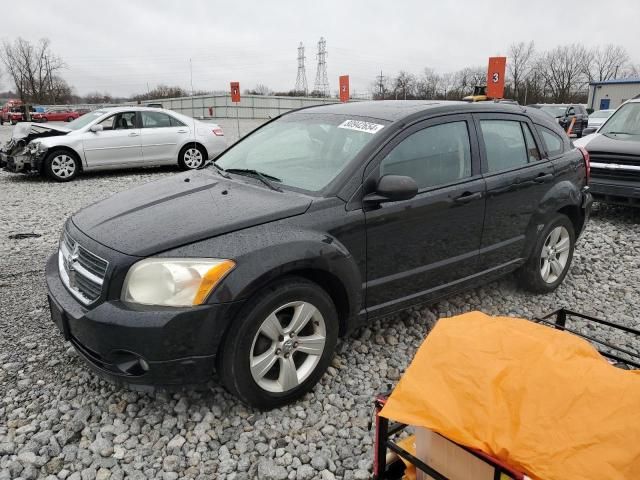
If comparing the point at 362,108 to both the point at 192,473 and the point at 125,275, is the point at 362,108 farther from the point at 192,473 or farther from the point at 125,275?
the point at 192,473

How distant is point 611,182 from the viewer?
707 centimetres

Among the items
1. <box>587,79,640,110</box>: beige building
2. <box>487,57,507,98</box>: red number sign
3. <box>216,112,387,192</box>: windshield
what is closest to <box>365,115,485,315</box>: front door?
<box>216,112,387,192</box>: windshield

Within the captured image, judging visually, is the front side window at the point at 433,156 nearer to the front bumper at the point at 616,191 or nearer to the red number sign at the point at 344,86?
the front bumper at the point at 616,191

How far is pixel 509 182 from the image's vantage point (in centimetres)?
388

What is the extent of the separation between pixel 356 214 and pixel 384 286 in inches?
21.0

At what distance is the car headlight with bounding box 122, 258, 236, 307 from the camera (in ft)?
8.05

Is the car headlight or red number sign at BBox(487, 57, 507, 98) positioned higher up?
red number sign at BBox(487, 57, 507, 98)

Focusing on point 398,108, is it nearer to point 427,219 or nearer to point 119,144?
point 427,219

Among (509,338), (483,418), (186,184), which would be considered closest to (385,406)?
(483,418)

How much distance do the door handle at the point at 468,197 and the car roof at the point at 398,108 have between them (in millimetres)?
625

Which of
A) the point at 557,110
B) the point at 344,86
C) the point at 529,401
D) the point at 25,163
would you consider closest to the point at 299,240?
the point at 529,401

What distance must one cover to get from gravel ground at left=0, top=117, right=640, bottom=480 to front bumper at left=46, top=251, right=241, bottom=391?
13.6 inches

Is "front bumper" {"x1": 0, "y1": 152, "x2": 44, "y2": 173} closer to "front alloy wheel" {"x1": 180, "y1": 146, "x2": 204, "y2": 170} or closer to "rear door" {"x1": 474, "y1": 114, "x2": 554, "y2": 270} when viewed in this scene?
"front alloy wheel" {"x1": 180, "y1": 146, "x2": 204, "y2": 170}

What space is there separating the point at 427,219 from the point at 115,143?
9046mm
